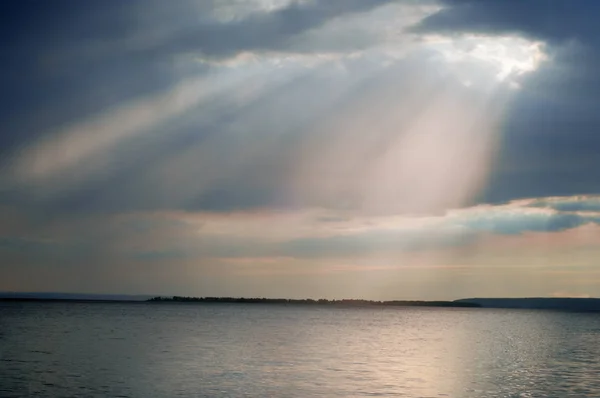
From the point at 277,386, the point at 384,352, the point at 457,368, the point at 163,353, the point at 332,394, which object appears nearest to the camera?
the point at 332,394

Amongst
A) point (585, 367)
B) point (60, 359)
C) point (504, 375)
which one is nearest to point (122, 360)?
point (60, 359)

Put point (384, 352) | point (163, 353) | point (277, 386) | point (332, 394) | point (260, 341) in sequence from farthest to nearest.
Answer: point (260, 341) < point (384, 352) < point (163, 353) < point (277, 386) < point (332, 394)

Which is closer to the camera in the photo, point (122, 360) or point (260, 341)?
point (122, 360)

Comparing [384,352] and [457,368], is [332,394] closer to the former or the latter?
[457,368]

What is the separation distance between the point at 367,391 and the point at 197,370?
1618 centimetres

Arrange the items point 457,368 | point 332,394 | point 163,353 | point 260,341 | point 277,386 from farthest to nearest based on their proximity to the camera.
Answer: point 260,341, point 163,353, point 457,368, point 277,386, point 332,394

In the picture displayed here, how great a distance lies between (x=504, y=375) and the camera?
5978cm

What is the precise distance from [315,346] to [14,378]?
4301 cm

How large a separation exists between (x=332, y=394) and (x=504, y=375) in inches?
797

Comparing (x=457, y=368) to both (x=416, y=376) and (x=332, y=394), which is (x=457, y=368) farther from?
(x=332, y=394)

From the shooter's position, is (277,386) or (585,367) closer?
(277,386)

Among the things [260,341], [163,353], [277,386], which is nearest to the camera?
[277,386]

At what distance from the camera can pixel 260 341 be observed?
95062mm

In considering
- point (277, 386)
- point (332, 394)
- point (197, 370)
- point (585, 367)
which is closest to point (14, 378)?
point (197, 370)
